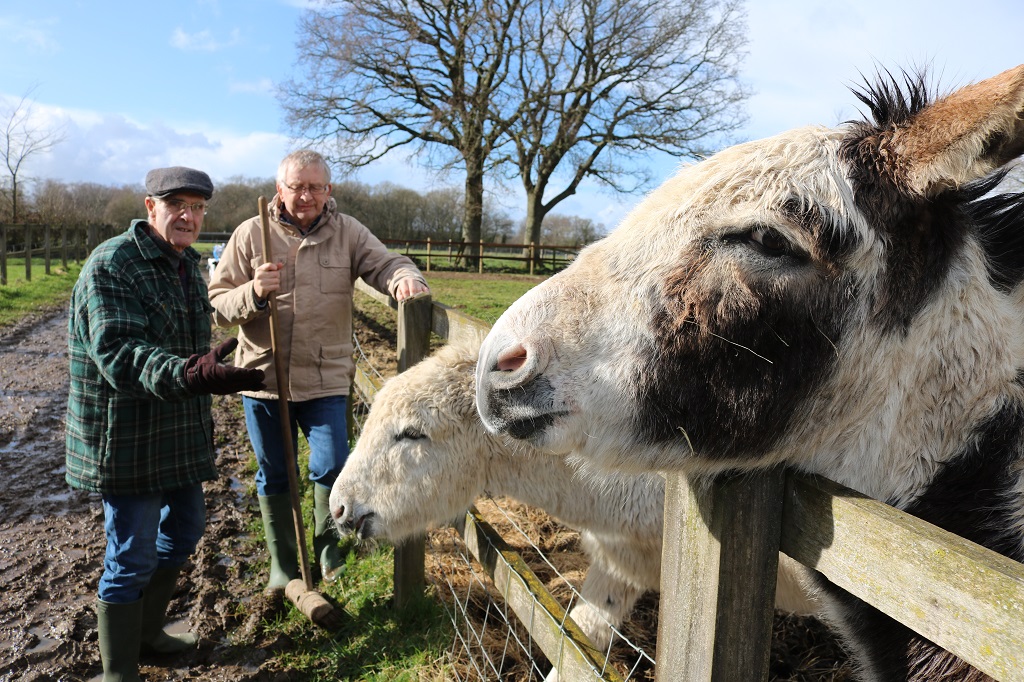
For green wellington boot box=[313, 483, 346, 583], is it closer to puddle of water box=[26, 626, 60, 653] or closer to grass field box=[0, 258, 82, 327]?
puddle of water box=[26, 626, 60, 653]

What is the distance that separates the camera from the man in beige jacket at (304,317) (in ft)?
13.2

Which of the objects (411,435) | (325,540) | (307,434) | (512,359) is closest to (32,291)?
(307,434)

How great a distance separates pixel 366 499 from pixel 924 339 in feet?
8.52

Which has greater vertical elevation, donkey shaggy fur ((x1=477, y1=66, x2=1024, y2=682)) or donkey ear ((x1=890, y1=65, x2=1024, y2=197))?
donkey ear ((x1=890, y1=65, x2=1024, y2=197))

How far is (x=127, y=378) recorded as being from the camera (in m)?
3.00

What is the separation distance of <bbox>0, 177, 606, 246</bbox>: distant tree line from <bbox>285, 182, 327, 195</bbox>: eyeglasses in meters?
31.2

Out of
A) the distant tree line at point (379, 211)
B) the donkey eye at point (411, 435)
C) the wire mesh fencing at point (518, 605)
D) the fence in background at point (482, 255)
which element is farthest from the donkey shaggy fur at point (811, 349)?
the distant tree line at point (379, 211)

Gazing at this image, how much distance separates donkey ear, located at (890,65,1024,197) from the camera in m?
1.21

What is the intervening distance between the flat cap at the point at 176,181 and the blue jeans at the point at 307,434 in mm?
1375

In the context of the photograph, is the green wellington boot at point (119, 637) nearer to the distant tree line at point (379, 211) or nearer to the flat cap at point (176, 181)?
the flat cap at point (176, 181)

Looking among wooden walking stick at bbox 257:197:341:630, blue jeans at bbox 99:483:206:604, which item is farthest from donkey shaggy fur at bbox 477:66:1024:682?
wooden walking stick at bbox 257:197:341:630

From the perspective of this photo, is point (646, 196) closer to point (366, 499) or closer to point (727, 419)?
point (727, 419)

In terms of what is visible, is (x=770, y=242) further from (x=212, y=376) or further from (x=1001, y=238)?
(x=212, y=376)

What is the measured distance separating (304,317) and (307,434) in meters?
0.83
